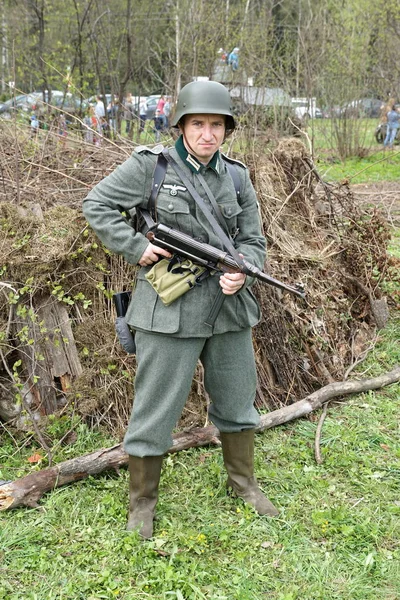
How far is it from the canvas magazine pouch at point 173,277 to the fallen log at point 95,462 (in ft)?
3.98

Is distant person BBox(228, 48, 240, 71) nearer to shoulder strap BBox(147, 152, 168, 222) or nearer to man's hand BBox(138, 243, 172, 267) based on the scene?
shoulder strap BBox(147, 152, 168, 222)

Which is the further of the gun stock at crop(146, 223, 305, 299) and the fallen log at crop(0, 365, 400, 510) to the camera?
the fallen log at crop(0, 365, 400, 510)

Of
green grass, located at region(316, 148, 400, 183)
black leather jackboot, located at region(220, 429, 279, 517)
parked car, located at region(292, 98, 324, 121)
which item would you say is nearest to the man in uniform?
black leather jackboot, located at region(220, 429, 279, 517)

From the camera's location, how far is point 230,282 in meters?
2.88

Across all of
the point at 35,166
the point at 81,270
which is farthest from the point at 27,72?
the point at 81,270

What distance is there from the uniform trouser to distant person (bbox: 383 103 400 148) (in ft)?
48.6

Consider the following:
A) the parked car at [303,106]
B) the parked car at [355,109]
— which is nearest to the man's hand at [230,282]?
the parked car at [303,106]

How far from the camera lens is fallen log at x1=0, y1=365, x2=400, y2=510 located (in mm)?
3389

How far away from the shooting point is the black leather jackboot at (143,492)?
10.4 feet

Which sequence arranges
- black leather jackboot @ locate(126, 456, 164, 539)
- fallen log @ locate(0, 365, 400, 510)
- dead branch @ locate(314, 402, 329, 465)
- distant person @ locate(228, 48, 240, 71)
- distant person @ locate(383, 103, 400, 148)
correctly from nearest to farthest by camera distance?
black leather jackboot @ locate(126, 456, 164, 539) → fallen log @ locate(0, 365, 400, 510) → dead branch @ locate(314, 402, 329, 465) → distant person @ locate(228, 48, 240, 71) → distant person @ locate(383, 103, 400, 148)

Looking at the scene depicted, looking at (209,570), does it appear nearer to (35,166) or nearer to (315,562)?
(315,562)

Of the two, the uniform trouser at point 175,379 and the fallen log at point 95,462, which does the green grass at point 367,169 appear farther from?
the uniform trouser at point 175,379

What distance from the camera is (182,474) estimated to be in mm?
3740

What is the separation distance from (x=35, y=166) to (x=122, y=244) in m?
2.44
